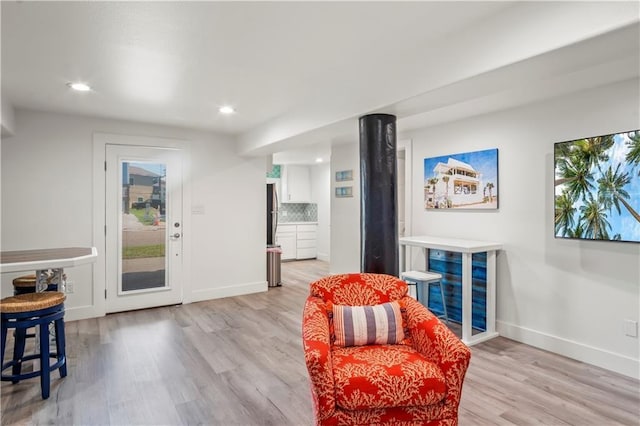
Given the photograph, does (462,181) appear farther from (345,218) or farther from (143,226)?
(143,226)

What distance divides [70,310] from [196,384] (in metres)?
2.36

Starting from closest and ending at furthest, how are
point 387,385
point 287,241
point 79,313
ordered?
point 387,385, point 79,313, point 287,241

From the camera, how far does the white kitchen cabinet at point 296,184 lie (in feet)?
27.4

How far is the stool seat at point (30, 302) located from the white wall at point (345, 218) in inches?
141

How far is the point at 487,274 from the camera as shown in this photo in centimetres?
357

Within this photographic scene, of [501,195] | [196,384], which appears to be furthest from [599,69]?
[196,384]

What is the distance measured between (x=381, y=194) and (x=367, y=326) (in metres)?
1.05

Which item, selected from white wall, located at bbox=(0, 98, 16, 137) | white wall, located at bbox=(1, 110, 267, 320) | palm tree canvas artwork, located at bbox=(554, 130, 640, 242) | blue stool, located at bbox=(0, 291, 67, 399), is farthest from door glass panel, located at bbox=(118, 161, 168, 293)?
palm tree canvas artwork, located at bbox=(554, 130, 640, 242)

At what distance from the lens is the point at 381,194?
9.14 ft

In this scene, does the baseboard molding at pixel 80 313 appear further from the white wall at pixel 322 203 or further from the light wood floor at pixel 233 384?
the white wall at pixel 322 203

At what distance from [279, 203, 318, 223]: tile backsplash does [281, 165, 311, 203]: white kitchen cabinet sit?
0.29 m

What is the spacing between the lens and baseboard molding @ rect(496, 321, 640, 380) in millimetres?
2762

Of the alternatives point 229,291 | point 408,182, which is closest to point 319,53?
point 408,182

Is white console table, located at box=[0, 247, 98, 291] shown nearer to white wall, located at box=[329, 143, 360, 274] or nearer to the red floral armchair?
the red floral armchair
